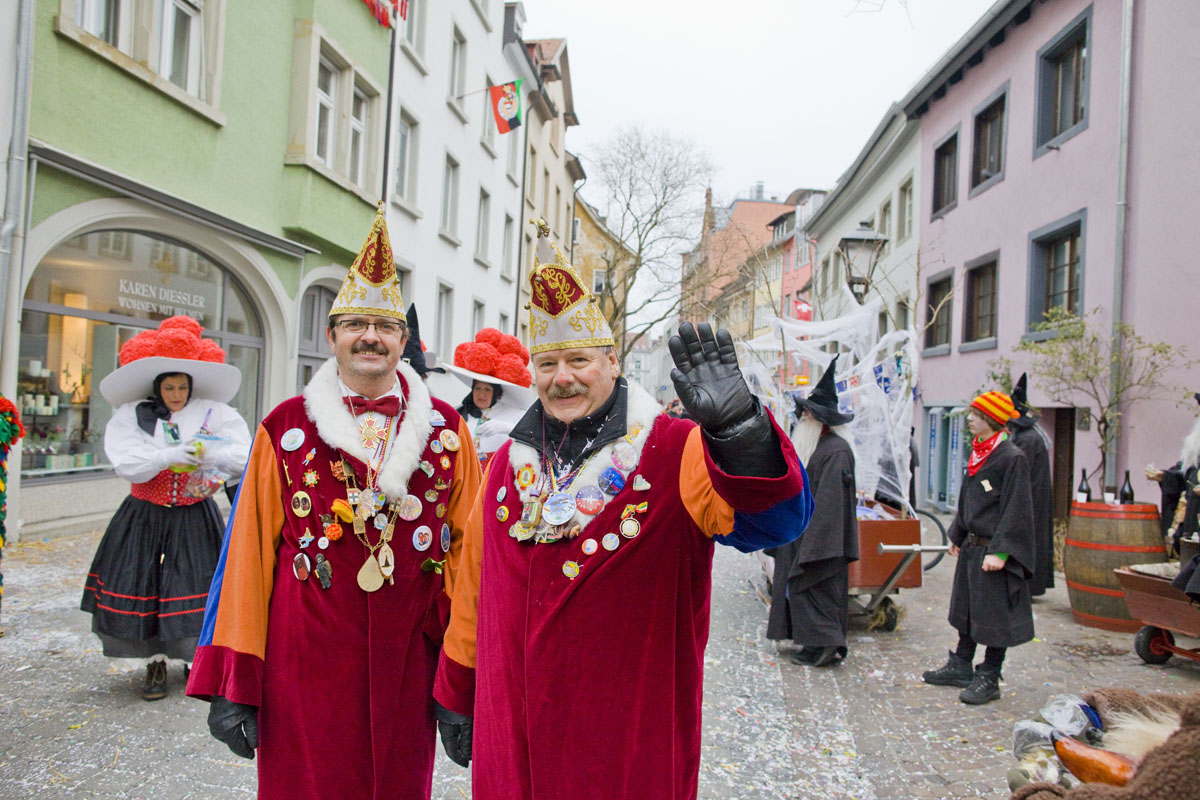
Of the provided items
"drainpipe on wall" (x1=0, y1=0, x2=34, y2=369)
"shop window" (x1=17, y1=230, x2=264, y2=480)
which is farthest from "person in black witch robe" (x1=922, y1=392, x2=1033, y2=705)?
"shop window" (x1=17, y1=230, x2=264, y2=480)

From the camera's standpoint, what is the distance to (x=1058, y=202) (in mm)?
11508

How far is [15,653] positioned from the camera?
497 cm

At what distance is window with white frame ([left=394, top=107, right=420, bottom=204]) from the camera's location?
15602 mm

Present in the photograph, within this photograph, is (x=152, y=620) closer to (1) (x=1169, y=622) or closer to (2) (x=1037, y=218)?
(1) (x=1169, y=622)

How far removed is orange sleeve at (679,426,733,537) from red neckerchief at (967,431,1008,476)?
150 inches

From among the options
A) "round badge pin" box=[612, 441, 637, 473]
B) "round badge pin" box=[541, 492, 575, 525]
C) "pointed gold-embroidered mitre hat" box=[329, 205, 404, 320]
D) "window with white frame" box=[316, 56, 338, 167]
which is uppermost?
"window with white frame" box=[316, 56, 338, 167]

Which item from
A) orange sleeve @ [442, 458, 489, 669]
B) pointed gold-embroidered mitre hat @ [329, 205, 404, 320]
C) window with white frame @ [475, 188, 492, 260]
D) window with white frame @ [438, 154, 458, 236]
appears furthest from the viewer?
window with white frame @ [475, 188, 492, 260]

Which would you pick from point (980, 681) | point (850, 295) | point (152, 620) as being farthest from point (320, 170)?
point (980, 681)

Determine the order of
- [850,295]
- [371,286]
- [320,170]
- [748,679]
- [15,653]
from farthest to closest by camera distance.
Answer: [320,170] < [850,295] < [748,679] < [15,653] < [371,286]

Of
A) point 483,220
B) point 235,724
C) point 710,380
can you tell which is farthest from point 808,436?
point 483,220

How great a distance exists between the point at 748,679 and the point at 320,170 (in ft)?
30.9

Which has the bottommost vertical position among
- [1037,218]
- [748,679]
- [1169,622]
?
[748,679]

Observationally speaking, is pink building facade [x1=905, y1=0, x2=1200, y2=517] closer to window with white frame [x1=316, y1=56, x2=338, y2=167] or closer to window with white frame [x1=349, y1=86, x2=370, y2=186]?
window with white frame [x1=316, y1=56, x2=338, y2=167]

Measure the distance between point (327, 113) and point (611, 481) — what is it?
39.6 ft
